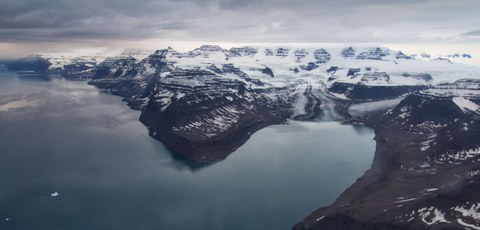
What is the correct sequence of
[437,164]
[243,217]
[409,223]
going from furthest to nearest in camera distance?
[437,164] → [243,217] → [409,223]

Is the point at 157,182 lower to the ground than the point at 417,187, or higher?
lower

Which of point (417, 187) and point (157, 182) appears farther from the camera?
point (157, 182)

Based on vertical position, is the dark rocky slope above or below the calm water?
above

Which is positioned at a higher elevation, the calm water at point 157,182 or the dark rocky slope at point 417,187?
the dark rocky slope at point 417,187

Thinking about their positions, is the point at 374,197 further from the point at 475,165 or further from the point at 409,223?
the point at 475,165

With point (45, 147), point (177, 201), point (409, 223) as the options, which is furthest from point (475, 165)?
point (45, 147)

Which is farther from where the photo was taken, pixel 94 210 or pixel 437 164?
pixel 437 164

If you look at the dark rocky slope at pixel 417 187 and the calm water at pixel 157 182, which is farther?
the calm water at pixel 157 182

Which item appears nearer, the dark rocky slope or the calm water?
the dark rocky slope
